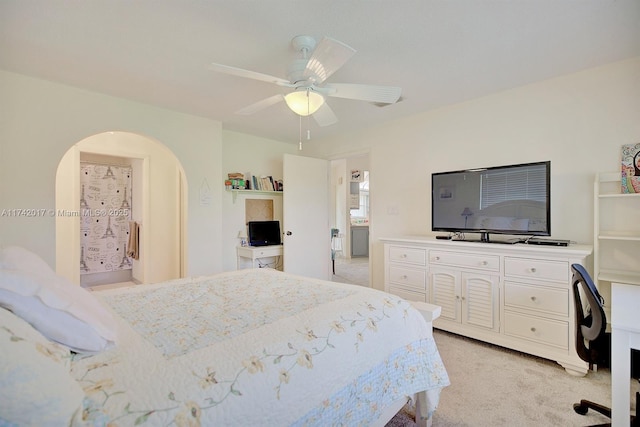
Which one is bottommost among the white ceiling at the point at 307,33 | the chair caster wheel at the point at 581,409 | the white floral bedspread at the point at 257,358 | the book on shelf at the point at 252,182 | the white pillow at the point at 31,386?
the chair caster wheel at the point at 581,409

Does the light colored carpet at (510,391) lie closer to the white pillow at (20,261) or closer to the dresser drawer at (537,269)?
the dresser drawer at (537,269)

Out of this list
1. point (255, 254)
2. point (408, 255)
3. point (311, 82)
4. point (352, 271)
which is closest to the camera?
point (311, 82)

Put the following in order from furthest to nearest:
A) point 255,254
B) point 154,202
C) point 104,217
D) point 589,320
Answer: point 104,217 → point 154,202 → point 255,254 → point 589,320

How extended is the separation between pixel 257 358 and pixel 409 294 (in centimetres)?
239

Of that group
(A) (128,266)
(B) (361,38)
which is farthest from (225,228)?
Result: (B) (361,38)

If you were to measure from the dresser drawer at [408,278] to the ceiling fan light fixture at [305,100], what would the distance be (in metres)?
1.87

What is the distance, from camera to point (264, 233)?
4.15 m

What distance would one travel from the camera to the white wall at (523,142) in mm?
2309

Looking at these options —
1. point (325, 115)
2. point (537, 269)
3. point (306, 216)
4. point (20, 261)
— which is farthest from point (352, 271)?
point (20, 261)

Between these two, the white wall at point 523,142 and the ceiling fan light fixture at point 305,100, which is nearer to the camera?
the ceiling fan light fixture at point 305,100

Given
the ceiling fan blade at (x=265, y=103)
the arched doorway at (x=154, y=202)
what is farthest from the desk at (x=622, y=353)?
the arched doorway at (x=154, y=202)

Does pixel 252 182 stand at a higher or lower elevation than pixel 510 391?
higher

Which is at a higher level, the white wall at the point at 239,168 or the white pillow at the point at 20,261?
the white wall at the point at 239,168

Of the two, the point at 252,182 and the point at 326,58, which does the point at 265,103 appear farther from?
the point at 252,182
